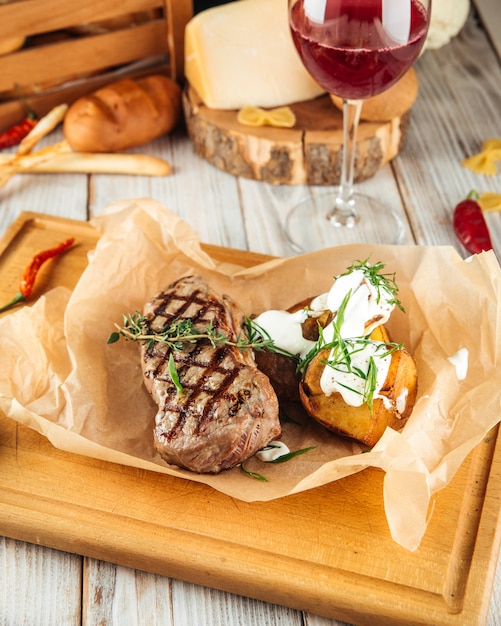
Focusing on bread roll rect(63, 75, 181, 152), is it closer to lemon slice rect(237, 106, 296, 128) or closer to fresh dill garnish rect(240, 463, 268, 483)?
lemon slice rect(237, 106, 296, 128)

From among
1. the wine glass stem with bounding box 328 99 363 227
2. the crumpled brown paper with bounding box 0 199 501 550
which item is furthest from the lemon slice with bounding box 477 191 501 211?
the crumpled brown paper with bounding box 0 199 501 550

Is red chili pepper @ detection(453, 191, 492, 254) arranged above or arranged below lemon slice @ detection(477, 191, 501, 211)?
above

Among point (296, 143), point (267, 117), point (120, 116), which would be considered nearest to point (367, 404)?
point (296, 143)

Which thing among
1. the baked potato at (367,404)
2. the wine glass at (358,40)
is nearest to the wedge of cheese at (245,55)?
the wine glass at (358,40)

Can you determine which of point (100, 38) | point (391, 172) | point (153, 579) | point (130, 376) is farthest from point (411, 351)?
point (100, 38)

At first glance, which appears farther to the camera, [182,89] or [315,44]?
[182,89]

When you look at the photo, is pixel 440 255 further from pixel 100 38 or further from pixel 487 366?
pixel 100 38

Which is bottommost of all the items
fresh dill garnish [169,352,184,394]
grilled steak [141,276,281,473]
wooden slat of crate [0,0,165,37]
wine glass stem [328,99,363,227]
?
wine glass stem [328,99,363,227]

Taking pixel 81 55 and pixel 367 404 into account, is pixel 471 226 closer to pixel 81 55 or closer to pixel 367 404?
pixel 367 404
